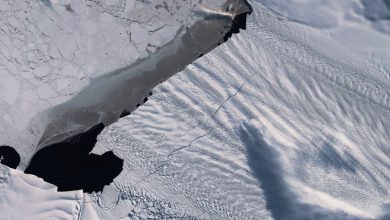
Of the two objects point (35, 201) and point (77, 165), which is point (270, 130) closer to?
point (77, 165)

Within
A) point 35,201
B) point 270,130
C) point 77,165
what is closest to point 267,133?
point 270,130

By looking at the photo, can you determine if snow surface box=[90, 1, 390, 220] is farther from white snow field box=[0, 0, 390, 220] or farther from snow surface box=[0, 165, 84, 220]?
snow surface box=[0, 165, 84, 220]

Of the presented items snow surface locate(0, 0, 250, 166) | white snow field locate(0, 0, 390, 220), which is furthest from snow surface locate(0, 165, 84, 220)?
snow surface locate(0, 0, 250, 166)

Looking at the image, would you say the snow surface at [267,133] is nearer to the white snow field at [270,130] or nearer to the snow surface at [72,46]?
the white snow field at [270,130]

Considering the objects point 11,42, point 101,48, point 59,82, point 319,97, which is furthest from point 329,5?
point 11,42

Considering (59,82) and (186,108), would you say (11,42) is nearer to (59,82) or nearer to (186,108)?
(59,82)

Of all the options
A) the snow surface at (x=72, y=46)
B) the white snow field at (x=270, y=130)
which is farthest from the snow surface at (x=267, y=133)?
the snow surface at (x=72, y=46)
